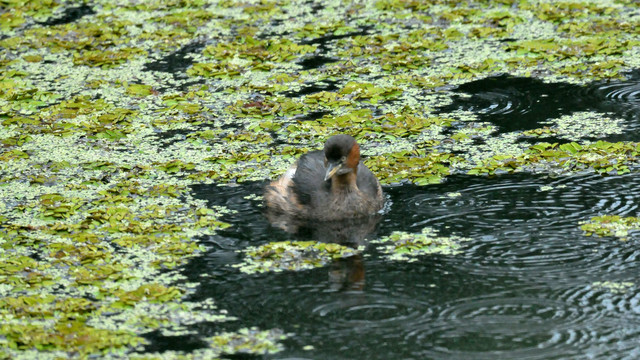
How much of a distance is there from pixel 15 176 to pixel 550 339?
15.9ft

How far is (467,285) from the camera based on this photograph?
21.9ft

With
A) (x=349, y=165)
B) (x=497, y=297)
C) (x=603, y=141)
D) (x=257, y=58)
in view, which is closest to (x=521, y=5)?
(x=257, y=58)

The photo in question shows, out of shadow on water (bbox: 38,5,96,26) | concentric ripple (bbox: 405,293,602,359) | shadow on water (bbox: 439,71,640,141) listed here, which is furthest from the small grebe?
shadow on water (bbox: 38,5,96,26)

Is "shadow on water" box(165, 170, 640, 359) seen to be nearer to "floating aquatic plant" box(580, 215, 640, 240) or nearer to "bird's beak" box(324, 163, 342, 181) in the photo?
"floating aquatic plant" box(580, 215, 640, 240)

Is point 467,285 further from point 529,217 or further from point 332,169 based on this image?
point 332,169

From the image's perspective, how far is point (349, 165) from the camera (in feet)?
26.5

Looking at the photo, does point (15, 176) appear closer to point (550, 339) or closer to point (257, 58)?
point (257, 58)

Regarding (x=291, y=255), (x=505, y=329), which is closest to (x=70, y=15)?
(x=291, y=255)

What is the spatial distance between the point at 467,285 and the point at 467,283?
0.03m

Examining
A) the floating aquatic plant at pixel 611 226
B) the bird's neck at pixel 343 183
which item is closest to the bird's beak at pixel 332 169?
the bird's neck at pixel 343 183

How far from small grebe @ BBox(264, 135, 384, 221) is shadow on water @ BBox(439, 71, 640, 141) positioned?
201 cm

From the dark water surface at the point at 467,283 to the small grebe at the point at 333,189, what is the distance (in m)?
0.20

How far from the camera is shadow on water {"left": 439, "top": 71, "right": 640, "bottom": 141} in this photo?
32.4 ft

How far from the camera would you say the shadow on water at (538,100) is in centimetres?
987
